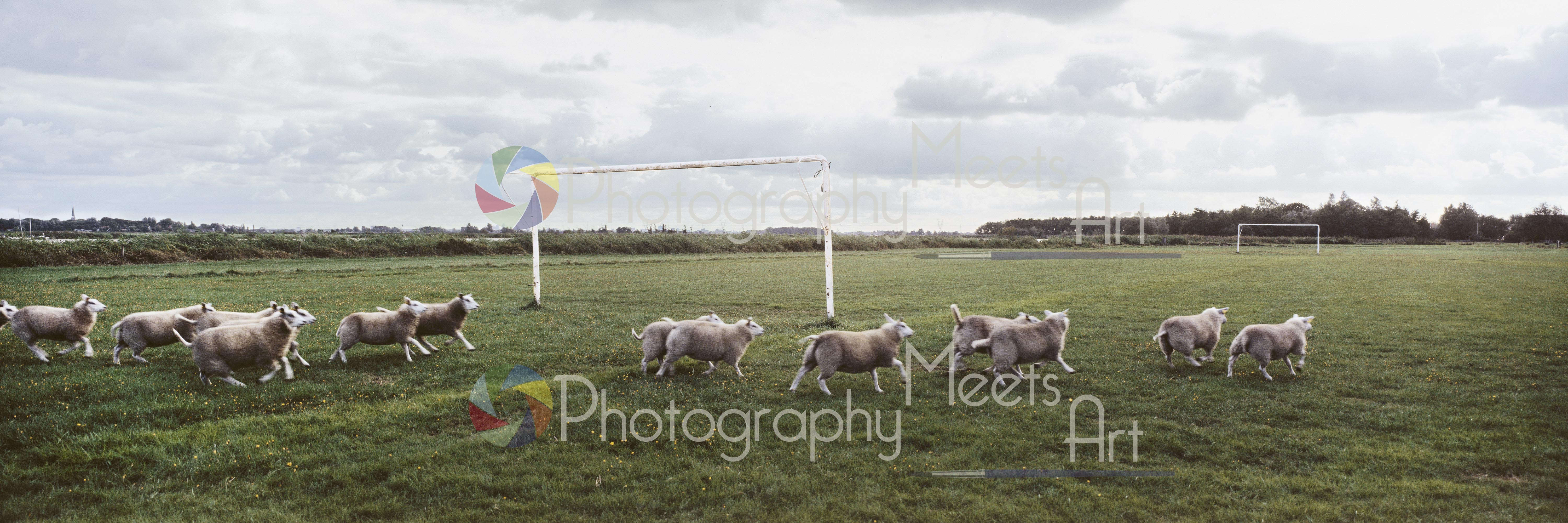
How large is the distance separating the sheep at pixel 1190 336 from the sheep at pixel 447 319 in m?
11.9

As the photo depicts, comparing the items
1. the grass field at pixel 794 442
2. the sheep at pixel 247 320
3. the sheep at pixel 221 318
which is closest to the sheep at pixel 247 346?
the sheep at pixel 247 320

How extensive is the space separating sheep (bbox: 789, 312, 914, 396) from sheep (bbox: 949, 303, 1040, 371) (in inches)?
48.4

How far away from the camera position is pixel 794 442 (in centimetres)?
706

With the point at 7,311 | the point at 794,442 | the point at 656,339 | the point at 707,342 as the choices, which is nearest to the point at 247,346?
the point at 7,311

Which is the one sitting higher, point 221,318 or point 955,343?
point 221,318

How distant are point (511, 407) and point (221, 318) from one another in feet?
20.1

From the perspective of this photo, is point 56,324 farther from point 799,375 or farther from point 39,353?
point 799,375

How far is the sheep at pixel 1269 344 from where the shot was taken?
9672 millimetres

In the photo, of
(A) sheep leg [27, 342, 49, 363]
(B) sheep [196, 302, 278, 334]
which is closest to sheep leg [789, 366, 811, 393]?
(B) sheep [196, 302, 278, 334]

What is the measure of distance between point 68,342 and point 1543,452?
70.6ft

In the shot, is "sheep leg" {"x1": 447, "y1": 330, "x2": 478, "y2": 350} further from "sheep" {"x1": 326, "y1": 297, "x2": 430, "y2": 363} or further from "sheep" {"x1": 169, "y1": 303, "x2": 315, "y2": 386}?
"sheep" {"x1": 169, "y1": 303, "x2": 315, "y2": 386}

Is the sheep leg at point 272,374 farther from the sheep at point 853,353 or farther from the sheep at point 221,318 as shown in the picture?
the sheep at point 853,353

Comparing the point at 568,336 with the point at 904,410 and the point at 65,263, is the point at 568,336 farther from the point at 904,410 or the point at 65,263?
the point at 65,263

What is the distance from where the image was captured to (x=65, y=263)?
34.8m
